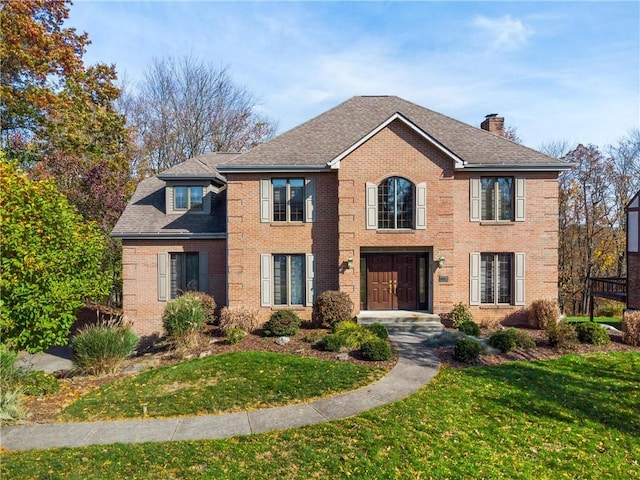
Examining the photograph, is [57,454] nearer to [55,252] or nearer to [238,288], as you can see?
[55,252]

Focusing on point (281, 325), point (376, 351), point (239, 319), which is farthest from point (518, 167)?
point (239, 319)

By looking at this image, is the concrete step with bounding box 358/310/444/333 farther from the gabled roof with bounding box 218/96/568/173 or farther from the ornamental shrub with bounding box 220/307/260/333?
the gabled roof with bounding box 218/96/568/173

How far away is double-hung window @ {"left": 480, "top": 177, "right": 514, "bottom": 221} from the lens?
48.5 feet

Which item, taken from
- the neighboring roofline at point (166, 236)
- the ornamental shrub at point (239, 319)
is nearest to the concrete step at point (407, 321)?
the ornamental shrub at point (239, 319)

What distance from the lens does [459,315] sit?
1392cm

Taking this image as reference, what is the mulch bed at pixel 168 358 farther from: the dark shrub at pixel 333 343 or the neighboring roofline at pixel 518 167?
the neighboring roofline at pixel 518 167

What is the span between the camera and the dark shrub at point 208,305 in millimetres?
14053

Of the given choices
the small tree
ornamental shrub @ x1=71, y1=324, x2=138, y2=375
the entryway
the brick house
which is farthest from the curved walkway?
the entryway

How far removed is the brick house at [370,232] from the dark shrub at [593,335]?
9.82 ft

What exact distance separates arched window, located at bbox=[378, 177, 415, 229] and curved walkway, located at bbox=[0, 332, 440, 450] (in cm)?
707

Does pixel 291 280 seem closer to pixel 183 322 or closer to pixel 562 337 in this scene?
pixel 183 322

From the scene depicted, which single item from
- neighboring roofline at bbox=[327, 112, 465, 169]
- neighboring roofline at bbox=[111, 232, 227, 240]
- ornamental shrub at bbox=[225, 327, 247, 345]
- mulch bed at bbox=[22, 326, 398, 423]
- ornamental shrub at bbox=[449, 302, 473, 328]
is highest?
neighboring roofline at bbox=[327, 112, 465, 169]

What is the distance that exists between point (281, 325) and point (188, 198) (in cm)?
759

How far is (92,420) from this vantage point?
7.46m
